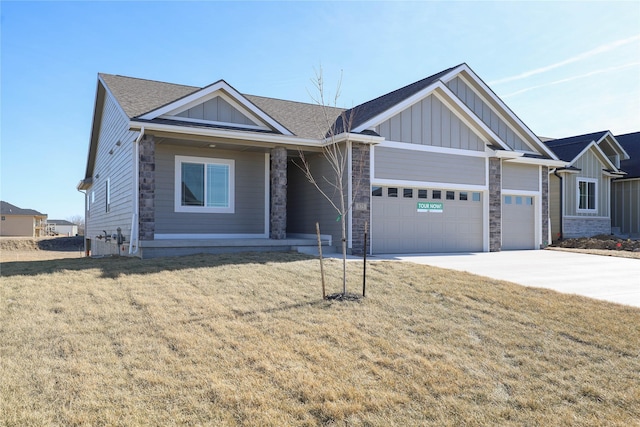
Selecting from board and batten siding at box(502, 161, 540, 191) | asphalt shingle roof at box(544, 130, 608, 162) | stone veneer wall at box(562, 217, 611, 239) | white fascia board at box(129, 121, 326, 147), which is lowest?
stone veneer wall at box(562, 217, 611, 239)

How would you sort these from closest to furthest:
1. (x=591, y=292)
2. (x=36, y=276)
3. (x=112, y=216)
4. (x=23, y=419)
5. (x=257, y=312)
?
(x=23, y=419), (x=257, y=312), (x=591, y=292), (x=36, y=276), (x=112, y=216)

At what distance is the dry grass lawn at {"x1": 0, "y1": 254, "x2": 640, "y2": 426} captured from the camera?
12.9 ft

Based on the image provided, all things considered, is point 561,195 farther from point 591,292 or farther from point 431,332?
point 431,332

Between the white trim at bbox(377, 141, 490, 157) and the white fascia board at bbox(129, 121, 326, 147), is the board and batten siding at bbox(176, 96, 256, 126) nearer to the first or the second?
the white fascia board at bbox(129, 121, 326, 147)

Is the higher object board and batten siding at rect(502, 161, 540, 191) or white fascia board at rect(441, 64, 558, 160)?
white fascia board at rect(441, 64, 558, 160)

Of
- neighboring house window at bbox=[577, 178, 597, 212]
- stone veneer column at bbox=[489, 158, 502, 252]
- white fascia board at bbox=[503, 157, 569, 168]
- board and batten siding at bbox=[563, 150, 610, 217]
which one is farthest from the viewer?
neighboring house window at bbox=[577, 178, 597, 212]

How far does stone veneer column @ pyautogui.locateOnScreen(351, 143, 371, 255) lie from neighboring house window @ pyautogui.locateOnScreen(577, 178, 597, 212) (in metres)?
14.0

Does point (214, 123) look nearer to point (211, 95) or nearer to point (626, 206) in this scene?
point (211, 95)

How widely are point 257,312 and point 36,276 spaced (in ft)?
16.8

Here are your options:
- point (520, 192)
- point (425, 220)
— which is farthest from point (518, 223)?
point (425, 220)

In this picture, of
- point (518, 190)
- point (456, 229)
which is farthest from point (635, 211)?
point (456, 229)

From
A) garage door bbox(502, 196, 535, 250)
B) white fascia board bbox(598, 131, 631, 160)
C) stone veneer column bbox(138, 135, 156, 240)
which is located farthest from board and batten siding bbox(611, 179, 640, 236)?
stone veneer column bbox(138, 135, 156, 240)

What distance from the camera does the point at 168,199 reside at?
44.4 feet

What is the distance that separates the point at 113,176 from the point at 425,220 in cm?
1083
